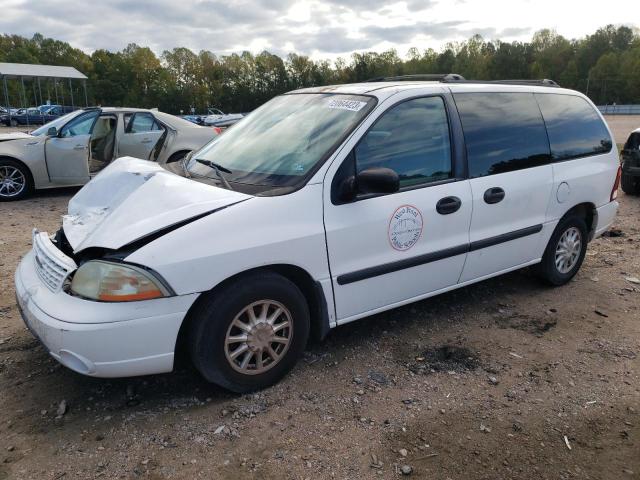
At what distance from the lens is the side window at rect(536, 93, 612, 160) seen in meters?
4.48

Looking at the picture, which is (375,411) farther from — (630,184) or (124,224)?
(630,184)

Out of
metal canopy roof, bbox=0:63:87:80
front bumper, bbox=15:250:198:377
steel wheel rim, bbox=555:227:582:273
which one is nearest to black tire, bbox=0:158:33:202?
front bumper, bbox=15:250:198:377

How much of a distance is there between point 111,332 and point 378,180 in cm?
166

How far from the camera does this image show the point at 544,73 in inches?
3868

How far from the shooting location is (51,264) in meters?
2.98

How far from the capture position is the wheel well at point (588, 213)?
4.80 metres

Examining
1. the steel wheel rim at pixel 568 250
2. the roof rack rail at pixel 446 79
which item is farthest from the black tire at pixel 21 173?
the steel wheel rim at pixel 568 250

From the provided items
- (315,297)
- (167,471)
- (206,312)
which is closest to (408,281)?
(315,297)

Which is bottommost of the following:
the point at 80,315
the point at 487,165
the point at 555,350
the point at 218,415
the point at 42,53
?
the point at 555,350

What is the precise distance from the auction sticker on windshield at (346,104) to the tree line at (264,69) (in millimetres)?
79364

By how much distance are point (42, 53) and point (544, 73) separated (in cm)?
9093

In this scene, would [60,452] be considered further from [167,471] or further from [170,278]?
[170,278]

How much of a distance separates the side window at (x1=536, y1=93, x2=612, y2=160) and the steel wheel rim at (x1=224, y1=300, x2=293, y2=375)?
2.84 meters

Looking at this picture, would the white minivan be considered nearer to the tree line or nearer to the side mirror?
the side mirror
